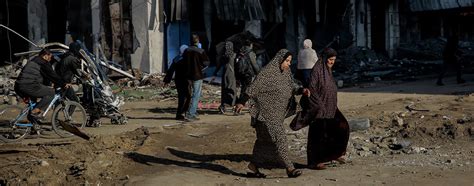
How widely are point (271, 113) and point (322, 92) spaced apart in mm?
705

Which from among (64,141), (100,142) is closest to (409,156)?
(100,142)

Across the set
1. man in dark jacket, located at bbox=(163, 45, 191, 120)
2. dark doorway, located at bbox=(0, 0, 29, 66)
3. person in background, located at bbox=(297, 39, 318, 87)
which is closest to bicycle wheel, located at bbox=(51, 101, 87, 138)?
man in dark jacket, located at bbox=(163, 45, 191, 120)

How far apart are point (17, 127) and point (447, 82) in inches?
457

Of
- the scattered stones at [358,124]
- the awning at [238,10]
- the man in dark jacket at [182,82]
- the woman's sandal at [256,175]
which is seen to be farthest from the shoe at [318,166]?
the awning at [238,10]

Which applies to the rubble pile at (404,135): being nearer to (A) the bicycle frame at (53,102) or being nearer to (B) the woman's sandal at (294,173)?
(B) the woman's sandal at (294,173)

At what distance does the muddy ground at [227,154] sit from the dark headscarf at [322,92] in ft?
2.10

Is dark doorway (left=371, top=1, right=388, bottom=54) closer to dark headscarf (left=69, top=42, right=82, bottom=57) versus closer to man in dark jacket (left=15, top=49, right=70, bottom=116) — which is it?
dark headscarf (left=69, top=42, right=82, bottom=57)

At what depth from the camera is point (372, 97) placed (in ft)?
42.8

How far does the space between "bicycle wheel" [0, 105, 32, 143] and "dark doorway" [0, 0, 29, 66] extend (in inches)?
394

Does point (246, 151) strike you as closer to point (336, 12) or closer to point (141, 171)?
point (141, 171)

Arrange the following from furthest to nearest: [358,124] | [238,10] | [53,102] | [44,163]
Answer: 1. [238,10]
2. [53,102]
3. [358,124]
4. [44,163]

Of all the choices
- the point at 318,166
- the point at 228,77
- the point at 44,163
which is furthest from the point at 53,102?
the point at 318,166

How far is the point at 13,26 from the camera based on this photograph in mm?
18469

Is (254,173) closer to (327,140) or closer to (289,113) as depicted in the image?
(289,113)
